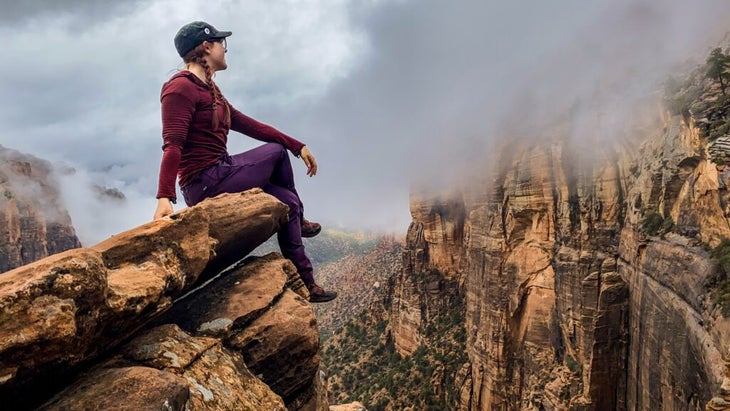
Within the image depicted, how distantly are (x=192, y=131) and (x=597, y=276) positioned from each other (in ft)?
115

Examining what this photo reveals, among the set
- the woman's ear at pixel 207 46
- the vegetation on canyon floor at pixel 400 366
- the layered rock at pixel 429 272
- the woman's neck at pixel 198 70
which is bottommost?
the vegetation on canyon floor at pixel 400 366

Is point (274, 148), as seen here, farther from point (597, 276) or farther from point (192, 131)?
point (597, 276)

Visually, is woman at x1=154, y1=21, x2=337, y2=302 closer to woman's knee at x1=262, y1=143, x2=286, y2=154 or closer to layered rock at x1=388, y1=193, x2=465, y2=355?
woman's knee at x1=262, y1=143, x2=286, y2=154

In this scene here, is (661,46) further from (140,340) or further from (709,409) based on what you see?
(140,340)

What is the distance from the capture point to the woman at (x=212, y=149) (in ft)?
20.6

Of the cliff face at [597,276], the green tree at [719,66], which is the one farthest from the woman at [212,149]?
the green tree at [719,66]

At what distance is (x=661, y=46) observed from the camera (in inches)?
1339

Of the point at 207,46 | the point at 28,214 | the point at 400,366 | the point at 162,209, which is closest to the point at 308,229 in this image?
the point at 162,209

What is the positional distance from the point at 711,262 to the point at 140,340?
67.1 ft

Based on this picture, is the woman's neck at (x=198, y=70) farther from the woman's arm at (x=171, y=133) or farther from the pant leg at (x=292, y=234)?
the pant leg at (x=292, y=234)

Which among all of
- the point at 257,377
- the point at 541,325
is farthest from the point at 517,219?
the point at 257,377

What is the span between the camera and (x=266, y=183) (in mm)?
7941

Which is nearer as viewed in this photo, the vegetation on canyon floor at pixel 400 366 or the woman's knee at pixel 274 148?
the woman's knee at pixel 274 148

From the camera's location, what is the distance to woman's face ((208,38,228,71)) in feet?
22.8
